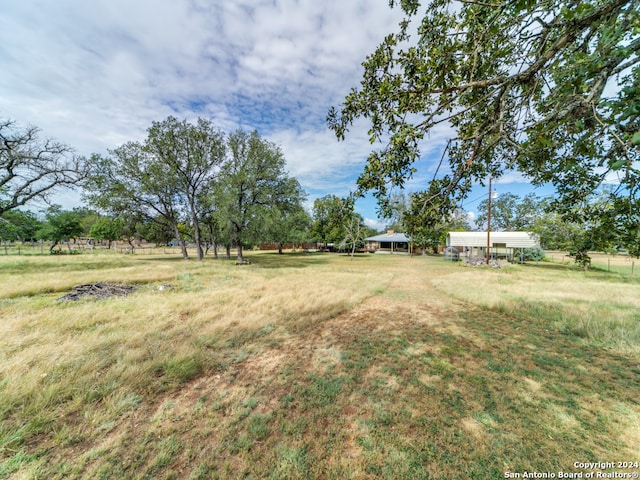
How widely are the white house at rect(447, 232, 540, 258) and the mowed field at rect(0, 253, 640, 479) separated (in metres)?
23.3

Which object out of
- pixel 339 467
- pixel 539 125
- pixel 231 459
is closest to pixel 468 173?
pixel 539 125

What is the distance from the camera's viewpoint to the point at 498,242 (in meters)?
25.9

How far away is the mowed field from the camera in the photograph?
2.17 metres

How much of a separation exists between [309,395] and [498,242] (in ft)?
101

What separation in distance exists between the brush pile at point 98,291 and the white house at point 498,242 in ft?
103

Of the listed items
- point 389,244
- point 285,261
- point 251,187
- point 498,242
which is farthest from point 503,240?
point 251,187

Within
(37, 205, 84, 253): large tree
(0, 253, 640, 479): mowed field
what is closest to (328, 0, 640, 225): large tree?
(0, 253, 640, 479): mowed field

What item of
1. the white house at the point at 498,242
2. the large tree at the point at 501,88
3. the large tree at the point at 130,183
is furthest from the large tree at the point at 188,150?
the white house at the point at 498,242

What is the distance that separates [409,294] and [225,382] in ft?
26.8

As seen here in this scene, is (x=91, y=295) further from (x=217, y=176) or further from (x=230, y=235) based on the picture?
(x=217, y=176)

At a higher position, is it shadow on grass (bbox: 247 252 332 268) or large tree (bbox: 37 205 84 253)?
large tree (bbox: 37 205 84 253)

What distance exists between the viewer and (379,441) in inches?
94.5

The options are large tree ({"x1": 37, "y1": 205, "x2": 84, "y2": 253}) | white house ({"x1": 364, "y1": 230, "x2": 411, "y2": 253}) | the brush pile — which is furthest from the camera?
white house ({"x1": 364, "y1": 230, "x2": 411, "y2": 253})

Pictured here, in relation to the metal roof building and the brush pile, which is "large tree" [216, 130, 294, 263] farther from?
the metal roof building
